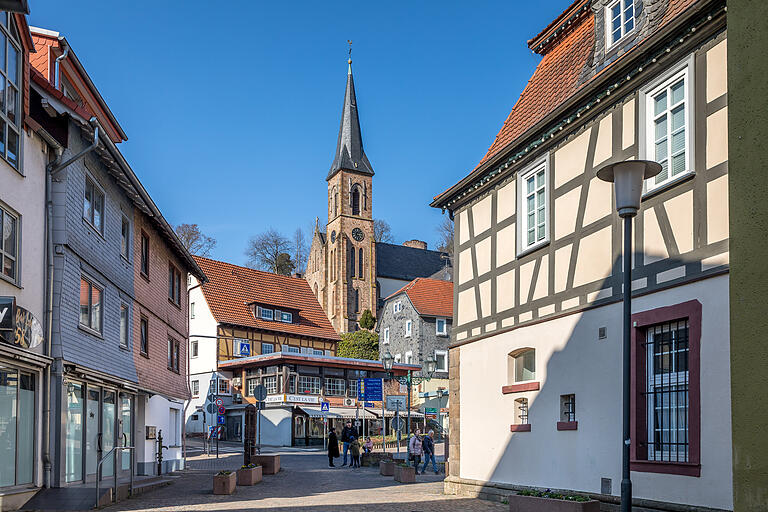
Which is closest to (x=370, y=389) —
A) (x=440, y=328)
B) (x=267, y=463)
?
(x=267, y=463)

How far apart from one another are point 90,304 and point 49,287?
2.57 m

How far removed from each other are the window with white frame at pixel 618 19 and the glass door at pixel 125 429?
13.7m

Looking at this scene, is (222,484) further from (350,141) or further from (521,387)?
(350,141)

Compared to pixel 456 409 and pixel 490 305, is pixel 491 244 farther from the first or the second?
pixel 456 409

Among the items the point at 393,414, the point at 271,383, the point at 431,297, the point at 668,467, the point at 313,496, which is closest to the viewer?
the point at 668,467

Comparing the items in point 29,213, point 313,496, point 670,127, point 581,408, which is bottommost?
point 313,496

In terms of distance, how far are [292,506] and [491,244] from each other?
6458 mm

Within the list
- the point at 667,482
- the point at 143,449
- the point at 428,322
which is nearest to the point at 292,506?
the point at 667,482

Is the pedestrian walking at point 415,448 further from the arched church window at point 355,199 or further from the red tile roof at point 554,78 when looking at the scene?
the arched church window at point 355,199

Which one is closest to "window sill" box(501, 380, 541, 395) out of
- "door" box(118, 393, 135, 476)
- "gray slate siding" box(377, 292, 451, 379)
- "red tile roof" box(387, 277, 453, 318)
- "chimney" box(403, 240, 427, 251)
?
"door" box(118, 393, 135, 476)

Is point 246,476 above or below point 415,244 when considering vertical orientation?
below

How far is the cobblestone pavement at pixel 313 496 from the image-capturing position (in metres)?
16.4

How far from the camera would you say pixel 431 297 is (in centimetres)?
6856

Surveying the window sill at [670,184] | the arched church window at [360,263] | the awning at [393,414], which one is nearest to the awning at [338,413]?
the awning at [393,414]
